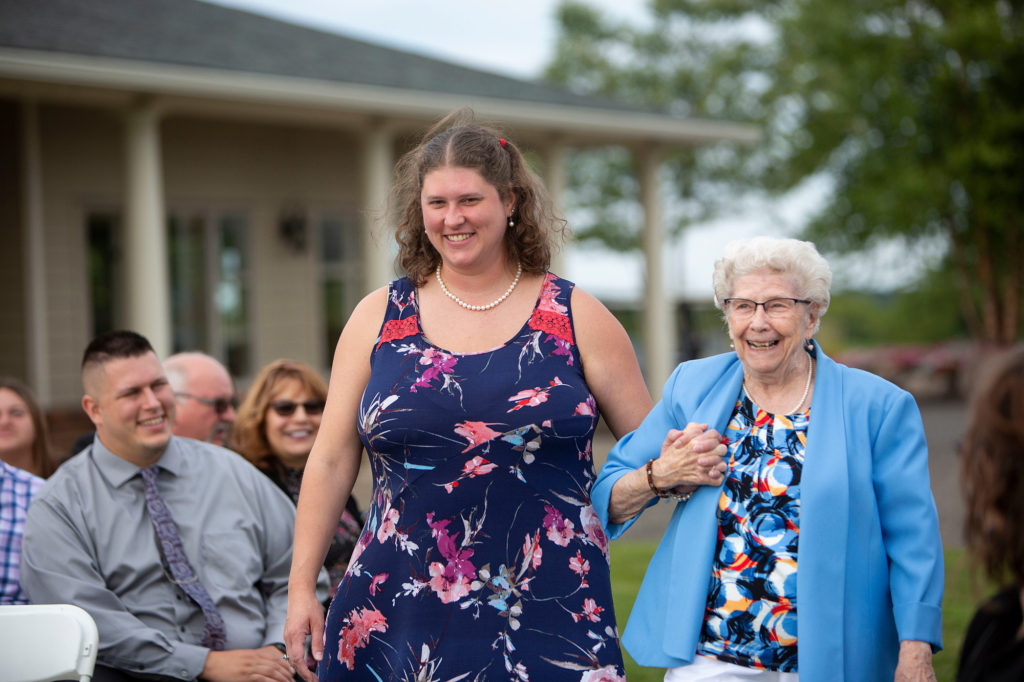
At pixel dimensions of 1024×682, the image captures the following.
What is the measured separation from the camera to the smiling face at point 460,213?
2797 millimetres

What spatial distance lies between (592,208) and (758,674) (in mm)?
27685

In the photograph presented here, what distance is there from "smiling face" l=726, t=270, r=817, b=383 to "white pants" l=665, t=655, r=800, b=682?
74 centimetres

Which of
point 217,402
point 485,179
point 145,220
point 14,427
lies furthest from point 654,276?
point 485,179

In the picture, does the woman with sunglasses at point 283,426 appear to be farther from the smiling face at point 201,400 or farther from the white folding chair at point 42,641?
the white folding chair at point 42,641

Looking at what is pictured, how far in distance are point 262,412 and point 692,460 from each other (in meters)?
2.08

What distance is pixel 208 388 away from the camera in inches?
185

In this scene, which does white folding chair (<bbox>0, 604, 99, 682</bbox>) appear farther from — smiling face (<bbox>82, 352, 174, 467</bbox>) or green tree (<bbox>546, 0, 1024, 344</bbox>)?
green tree (<bbox>546, 0, 1024, 344</bbox>)

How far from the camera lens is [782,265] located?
275cm

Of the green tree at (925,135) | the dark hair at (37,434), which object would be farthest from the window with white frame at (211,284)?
the green tree at (925,135)

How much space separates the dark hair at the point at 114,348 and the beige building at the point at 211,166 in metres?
5.96

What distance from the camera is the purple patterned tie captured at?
3.58 metres

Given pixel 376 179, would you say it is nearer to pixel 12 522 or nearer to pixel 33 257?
pixel 33 257

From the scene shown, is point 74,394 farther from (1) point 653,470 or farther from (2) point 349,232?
(1) point 653,470

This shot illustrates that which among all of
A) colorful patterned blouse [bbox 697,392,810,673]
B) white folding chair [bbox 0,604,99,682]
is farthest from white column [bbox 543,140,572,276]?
colorful patterned blouse [bbox 697,392,810,673]
